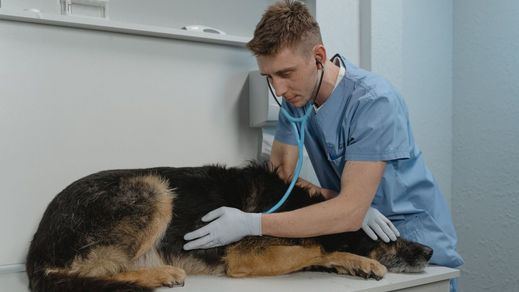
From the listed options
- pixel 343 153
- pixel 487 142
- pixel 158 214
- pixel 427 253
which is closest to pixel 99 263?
pixel 158 214

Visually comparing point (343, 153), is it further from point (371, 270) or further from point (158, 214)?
point (158, 214)

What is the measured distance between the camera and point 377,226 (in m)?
1.38

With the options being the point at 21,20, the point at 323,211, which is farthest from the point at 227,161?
the point at 21,20

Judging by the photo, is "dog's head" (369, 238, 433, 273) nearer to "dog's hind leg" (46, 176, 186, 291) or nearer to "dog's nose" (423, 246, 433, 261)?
"dog's nose" (423, 246, 433, 261)

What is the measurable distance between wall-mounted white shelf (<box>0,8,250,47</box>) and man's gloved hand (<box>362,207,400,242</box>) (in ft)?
2.93

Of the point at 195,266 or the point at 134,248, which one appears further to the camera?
the point at 195,266

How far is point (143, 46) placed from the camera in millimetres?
1726

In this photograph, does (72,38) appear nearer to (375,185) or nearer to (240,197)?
(240,197)

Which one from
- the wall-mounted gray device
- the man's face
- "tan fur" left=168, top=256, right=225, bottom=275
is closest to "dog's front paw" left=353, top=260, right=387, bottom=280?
"tan fur" left=168, top=256, right=225, bottom=275

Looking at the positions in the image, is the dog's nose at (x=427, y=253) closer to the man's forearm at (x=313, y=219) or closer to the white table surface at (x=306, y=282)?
the white table surface at (x=306, y=282)

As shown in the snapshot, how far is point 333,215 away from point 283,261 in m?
0.20

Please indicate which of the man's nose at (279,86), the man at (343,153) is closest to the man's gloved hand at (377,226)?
the man at (343,153)

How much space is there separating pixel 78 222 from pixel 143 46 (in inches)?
31.5

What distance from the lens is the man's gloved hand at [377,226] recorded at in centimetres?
138
